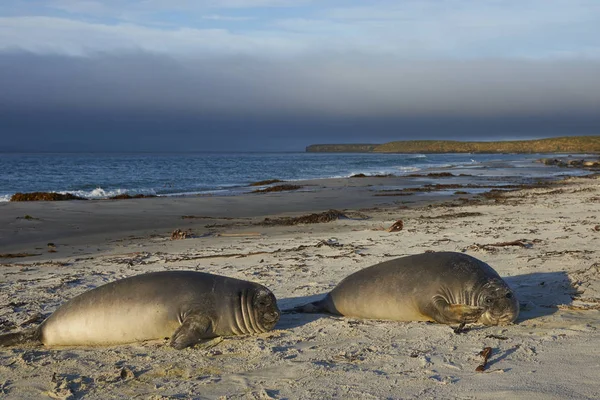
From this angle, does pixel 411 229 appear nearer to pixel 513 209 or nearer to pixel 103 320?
pixel 513 209

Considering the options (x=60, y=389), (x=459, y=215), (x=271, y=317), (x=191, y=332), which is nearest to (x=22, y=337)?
(x=60, y=389)

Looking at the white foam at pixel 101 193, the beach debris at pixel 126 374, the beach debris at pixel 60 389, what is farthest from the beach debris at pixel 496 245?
the white foam at pixel 101 193

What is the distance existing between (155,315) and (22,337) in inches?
43.7

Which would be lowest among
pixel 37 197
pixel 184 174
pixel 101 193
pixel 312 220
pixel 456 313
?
pixel 184 174

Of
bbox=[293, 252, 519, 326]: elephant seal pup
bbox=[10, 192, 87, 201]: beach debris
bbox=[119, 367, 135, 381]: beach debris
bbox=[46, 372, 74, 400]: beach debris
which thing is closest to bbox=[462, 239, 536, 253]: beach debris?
bbox=[293, 252, 519, 326]: elephant seal pup

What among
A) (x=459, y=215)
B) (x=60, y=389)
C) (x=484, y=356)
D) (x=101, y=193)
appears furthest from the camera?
(x=101, y=193)

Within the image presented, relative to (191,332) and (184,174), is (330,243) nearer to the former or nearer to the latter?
(191,332)

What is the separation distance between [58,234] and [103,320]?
8669 millimetres

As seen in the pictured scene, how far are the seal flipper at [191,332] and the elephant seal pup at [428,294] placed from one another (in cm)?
114

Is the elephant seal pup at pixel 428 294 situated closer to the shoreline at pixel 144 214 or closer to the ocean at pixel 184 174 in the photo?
the shoreline at pixel 144 214

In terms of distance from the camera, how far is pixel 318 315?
5930 mm

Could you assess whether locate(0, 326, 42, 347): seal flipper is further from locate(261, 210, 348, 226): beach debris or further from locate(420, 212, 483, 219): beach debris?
locate(420, 212, 483, 219): beach debris

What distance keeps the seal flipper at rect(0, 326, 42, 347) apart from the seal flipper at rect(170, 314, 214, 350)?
3.87 ft

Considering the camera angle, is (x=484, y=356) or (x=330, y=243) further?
(x=330, y=243)
